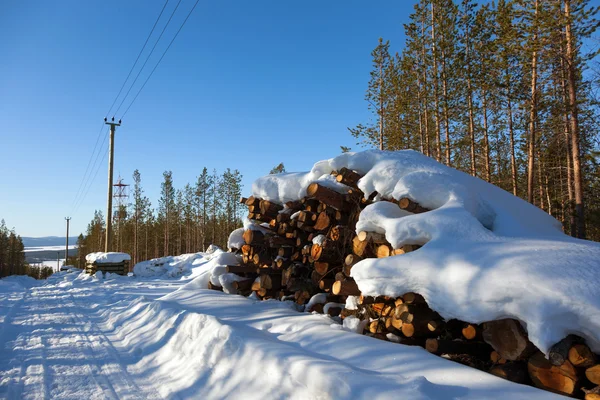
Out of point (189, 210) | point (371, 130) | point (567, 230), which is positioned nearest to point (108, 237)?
point (371, 130)

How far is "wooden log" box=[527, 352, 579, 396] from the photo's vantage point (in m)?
2.65

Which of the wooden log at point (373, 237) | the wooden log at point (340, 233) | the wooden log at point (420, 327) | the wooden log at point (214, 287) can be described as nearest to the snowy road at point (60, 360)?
the wooden log at point (214, 287)

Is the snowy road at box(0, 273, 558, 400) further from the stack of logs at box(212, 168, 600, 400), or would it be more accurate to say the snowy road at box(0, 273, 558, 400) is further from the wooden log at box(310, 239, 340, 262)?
the wooden log at box(310, 239, 340, 262)

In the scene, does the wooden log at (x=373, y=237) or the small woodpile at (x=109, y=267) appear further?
the small woodpile at (x=109, y=267)

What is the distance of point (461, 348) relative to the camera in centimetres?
356

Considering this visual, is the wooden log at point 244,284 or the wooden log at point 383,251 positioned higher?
the wooden log at point 383,251

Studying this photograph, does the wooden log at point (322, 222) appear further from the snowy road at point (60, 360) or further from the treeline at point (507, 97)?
the treeline at point (507, 97)

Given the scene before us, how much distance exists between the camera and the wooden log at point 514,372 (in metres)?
3.01

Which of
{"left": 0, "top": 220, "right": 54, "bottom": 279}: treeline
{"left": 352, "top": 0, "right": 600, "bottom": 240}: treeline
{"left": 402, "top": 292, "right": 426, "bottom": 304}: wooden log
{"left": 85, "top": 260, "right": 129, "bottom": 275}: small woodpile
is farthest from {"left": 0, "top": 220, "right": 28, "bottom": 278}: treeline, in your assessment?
{"left": 402, "top": 292, "right": 426, "bottom": 304}: wooden log

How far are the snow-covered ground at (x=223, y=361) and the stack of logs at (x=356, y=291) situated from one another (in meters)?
0.24

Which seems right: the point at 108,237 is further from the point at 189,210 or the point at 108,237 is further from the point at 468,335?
the point at 189,210

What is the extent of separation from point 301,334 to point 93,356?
294 cm

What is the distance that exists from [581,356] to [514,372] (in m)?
0.59

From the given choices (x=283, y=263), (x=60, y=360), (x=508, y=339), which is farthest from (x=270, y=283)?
(x=508, y=339)
